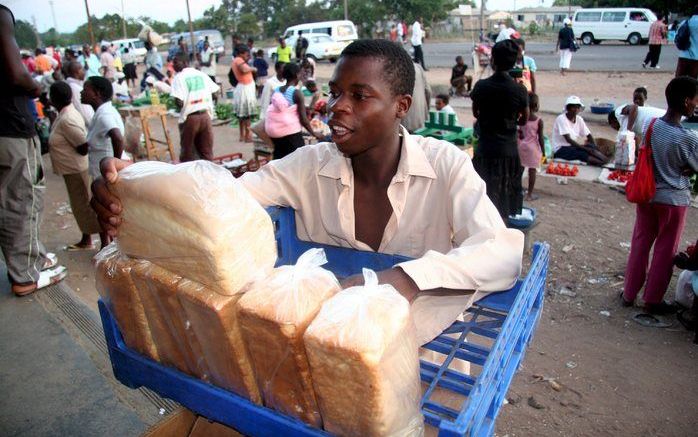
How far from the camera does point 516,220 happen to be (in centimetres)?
505

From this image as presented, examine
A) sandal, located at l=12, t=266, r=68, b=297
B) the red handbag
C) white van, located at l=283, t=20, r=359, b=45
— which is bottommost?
sandal, located at l=12, t=266, r=68, b=297

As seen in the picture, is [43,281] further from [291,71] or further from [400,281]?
[291,71]

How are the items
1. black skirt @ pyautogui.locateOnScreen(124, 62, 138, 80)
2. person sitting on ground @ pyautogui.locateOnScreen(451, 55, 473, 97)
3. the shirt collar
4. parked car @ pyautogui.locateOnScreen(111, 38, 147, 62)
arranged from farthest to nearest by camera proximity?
parked car @ pyautogui.locateOnScreen(111, 38, 147, 62) < black skirt @ pyautogui.locateOnScreen(124, 62, 138, 80) < person sitting on ground @ pyautogui.locateOnScreen(451, 55, 473, 97) < the shirt collar

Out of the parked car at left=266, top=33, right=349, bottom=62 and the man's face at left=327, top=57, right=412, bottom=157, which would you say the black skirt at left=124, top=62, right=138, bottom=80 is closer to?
the parked car at left=266, top=33, right=349, bottom=62

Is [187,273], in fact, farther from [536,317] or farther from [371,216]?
[536,317]

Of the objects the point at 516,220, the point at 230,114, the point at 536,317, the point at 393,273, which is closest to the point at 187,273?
the point at 393,273

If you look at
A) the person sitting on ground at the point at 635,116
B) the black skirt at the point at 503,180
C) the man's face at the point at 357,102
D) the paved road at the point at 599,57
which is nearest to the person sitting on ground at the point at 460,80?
the paved road at the point at 599,57

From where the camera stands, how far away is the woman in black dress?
4.71 metres

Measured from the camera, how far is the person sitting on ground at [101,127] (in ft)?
16.2

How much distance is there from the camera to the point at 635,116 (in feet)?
21.2

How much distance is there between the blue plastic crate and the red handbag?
2.70m

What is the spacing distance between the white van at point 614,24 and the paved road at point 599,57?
1.64 ft

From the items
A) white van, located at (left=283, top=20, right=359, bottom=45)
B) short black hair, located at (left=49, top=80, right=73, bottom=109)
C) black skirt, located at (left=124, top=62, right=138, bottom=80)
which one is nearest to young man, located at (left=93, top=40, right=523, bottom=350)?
short black hair, located at (left=49, top=80, right=73, bottom=109)

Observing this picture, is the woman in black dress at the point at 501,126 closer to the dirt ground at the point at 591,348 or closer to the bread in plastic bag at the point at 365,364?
the dirt ground at the point at 591,348
